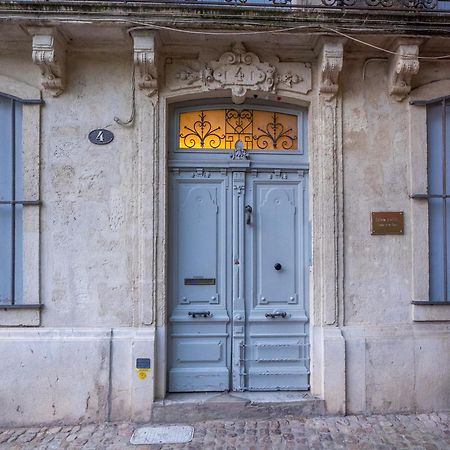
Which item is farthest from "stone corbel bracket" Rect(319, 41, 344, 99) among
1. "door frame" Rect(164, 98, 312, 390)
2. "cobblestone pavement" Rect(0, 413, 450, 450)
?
"cobblestone pavement" Rect(0, 413, 450, 450)

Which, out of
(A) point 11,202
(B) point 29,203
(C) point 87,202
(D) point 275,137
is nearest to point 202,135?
(D) point 275,137

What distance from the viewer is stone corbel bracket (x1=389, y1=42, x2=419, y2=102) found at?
14.5ft

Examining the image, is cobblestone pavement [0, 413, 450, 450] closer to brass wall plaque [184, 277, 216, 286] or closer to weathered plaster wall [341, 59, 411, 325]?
weathered plaster wall [341, 59, 411, 325]

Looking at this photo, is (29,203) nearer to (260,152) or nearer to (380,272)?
(260,152)

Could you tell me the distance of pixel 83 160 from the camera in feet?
14.7

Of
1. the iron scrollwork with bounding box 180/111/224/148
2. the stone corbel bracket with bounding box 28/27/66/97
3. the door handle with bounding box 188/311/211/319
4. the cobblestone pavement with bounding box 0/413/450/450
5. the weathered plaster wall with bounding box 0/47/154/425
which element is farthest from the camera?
the iron scrollwork with bounding box 180/111/224/148

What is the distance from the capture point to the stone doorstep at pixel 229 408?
14.1ft

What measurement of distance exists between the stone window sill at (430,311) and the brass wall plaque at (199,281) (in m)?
2.16

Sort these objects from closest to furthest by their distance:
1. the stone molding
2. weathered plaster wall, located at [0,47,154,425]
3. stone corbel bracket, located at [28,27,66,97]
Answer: stone corbel bracket, located at [28,27,66,97] < weathered plaster wall, located at [0,47,154,425] < the stone molding

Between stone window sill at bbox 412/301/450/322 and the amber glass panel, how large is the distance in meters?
2.17

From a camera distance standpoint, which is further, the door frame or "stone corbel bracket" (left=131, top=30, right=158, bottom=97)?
the door frame

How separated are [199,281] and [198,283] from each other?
0.08 ft

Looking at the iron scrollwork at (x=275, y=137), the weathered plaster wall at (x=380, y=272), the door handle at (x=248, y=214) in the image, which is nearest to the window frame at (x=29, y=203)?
the door handle at (x=248, y=214)

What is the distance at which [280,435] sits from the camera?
4.03 metres
